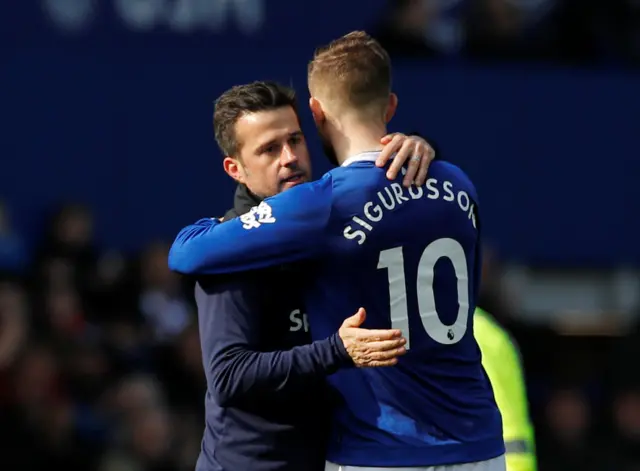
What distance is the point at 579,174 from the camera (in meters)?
11.7

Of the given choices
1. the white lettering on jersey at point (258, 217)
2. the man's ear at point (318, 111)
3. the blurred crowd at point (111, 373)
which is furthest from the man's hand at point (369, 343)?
the blurred crowd at point (111, 373)

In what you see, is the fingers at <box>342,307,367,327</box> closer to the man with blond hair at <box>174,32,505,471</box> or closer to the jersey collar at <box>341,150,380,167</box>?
the man with blond hair at <box>174,32,505,471</box>

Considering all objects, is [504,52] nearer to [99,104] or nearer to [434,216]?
[99,104]

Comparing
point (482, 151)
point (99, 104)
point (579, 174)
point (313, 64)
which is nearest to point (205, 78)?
point (99, 104)

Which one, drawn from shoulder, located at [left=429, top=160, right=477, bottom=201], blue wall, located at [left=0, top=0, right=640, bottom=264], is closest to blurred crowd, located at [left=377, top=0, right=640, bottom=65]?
blue wall, located at [left=0, top=0, right=640, bottom=264]

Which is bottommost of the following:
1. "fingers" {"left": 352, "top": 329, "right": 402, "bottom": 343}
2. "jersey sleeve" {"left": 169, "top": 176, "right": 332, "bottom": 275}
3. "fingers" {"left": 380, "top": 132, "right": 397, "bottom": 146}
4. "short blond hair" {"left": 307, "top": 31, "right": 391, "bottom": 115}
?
"fingers" {"left": 352, "top": 329, "right": 402, "bottom": 343}

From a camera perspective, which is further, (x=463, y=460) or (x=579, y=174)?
(x=579, y=174)

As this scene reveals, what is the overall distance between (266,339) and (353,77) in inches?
32.1

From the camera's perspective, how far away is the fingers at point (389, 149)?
411 centimetres

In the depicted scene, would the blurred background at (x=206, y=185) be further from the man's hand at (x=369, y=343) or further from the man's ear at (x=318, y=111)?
the man's hand at (x=369, y=343)

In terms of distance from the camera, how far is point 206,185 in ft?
34.2

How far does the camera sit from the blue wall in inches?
389

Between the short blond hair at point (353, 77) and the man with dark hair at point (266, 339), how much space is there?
15 centimetres

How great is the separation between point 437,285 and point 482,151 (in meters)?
7.35
